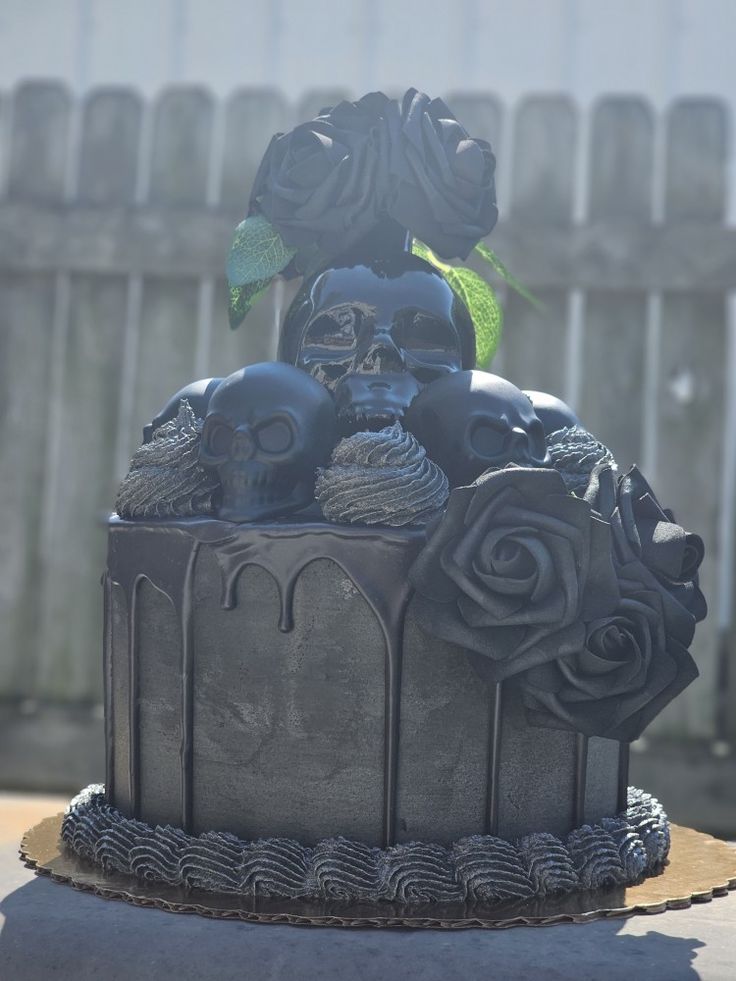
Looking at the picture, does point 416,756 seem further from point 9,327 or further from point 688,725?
point 9,327

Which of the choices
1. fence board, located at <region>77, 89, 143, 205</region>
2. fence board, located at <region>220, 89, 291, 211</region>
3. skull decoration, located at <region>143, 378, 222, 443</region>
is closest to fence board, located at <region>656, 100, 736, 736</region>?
fence board, located at <region>220, 89, 291, 211</region>

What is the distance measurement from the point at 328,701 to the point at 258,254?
878 millimetres

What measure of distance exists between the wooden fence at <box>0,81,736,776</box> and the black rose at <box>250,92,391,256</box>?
164cm

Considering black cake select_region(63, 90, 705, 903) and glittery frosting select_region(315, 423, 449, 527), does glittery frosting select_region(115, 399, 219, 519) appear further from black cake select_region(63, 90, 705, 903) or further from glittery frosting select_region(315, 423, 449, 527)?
glittery frosting select_region(315, 423, 449, 527)

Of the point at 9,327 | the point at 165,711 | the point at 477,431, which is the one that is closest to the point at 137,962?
the point at 165,711

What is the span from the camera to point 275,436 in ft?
6.73

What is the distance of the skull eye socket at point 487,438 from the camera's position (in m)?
2.07

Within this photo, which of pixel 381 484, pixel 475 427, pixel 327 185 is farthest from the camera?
pixel 327 185

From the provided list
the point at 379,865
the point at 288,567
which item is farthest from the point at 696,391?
the point at 379,865

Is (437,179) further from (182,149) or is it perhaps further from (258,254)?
(182,149)

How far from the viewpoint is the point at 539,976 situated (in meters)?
1.68

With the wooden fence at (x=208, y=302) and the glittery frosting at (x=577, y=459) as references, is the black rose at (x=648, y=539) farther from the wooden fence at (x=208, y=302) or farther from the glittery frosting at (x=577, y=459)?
the wooden fence at (x=208, y=302)

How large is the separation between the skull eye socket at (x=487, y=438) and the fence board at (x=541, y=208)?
199cm

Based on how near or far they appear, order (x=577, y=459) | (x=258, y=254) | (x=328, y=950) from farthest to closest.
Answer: (x=258, y=254)
(x=577, y=459)
(x=328, y=950)
